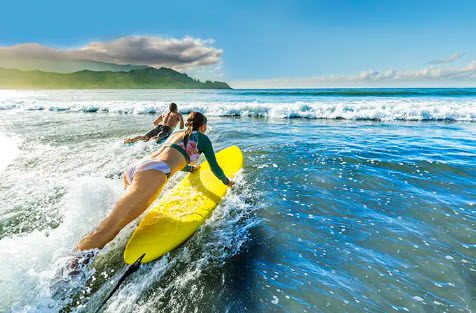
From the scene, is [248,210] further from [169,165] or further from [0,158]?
[0,158]

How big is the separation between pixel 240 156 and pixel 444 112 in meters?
16.3

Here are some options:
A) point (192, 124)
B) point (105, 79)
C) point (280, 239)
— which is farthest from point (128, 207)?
point (105, 79)

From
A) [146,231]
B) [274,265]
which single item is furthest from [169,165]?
[274,265]

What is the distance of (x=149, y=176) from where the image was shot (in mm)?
4090

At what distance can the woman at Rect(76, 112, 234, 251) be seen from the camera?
3575 millimetres

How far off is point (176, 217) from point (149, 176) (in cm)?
71

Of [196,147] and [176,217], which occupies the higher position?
[196,147]

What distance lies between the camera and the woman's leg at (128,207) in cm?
350

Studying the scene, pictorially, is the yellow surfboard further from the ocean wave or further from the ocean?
the ocean wave

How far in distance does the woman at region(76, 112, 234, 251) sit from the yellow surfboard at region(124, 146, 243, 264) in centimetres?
28

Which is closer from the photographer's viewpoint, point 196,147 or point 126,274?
point 126,274

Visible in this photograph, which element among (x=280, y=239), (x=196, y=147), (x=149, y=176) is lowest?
(x=280, y=239)

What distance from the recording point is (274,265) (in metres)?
3.70

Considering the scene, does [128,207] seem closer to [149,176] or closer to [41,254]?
[149,176]
